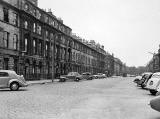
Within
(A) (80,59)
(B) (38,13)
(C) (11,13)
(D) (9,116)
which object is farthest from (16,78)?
(A) (80,59)

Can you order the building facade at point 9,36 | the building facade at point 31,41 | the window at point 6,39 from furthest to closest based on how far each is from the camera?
1. the building facade at point 31,41
2. the window at point 6,39
3. the building facade at point 9,36

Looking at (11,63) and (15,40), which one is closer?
(11,63)

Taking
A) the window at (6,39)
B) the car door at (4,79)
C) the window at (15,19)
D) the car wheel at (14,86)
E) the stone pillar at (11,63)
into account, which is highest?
the window at (15,19)

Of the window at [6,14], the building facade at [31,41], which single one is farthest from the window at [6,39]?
the window at [6,14]

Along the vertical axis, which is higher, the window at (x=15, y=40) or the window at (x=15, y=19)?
the window at (x=15, y=19)

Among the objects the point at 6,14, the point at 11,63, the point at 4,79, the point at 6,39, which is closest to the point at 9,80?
the point at 4,79

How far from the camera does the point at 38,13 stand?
5453 centimetres

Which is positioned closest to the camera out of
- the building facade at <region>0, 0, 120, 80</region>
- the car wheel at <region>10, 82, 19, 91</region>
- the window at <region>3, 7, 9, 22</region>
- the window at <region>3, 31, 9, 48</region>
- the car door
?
the car door

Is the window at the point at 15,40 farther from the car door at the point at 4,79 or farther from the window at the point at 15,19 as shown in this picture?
the car door at the point at 4,79

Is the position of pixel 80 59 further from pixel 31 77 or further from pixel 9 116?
pixel 9 116

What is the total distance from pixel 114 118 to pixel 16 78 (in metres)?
15.3

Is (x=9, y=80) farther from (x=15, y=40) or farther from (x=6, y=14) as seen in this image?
(x=15, y=40)

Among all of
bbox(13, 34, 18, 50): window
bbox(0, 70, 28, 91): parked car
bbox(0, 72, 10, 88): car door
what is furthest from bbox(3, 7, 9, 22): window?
bbox(0, 72, 10, 88): car door

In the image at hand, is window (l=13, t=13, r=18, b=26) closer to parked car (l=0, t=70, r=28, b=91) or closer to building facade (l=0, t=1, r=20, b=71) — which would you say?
building facade (l=0, t=1, r=20, b=71)
